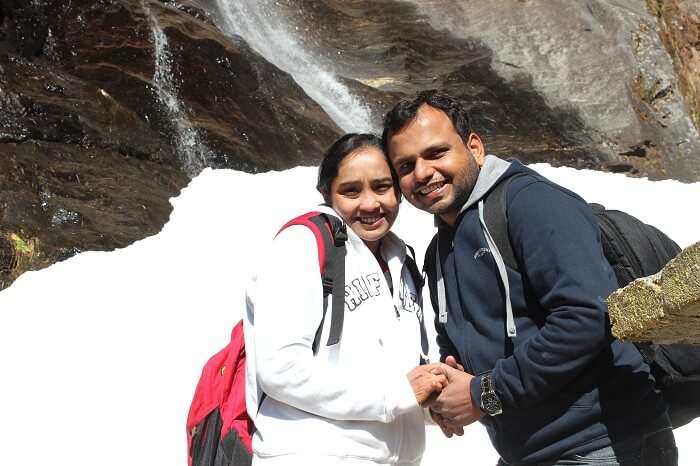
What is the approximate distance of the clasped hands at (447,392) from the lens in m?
2.90

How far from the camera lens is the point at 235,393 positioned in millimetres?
3080

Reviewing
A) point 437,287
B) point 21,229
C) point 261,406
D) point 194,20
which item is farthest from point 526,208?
point 194,20

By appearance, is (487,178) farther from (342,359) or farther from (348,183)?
(342,359)

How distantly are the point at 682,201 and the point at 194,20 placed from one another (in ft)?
23.8

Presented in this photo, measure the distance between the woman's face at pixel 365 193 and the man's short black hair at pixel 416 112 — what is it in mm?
88

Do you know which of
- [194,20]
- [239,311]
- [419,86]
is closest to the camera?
[239,311]

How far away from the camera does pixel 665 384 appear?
279 cm

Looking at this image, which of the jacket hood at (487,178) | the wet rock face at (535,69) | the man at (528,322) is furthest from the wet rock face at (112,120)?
the jacket hood at (487,178)

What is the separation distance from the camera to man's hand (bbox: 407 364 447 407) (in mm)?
2908

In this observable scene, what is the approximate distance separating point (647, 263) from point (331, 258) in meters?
1.01

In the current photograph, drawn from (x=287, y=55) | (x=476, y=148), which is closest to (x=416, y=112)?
(x=476, y=148)

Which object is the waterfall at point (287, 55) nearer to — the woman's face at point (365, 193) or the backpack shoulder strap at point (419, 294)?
the backpack shoulder strap at point (419, 294)

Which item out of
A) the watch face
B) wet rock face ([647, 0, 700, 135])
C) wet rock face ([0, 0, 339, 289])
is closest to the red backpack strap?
the watch face

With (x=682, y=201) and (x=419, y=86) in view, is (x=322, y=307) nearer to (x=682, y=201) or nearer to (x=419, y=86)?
(x=682, y=201)
